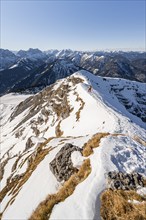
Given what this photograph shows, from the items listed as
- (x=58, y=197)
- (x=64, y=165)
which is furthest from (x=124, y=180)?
(x=64, y=165)

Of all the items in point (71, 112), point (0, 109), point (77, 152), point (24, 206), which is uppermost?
point (77, 152)

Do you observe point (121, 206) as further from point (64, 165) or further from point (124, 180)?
point (64, 165)

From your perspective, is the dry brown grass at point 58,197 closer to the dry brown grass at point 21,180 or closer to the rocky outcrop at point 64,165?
the rocky outcrop at point 64,165

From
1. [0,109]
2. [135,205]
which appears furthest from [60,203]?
[0,109]

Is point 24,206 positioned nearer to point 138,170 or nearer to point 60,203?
point 60,203

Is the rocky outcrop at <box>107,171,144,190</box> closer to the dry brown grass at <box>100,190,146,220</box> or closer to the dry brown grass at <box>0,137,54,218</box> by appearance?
the dry brown grass at <box>100,190,146,220</box>

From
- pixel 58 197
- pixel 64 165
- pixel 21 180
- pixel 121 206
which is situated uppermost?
pixel 121 206
